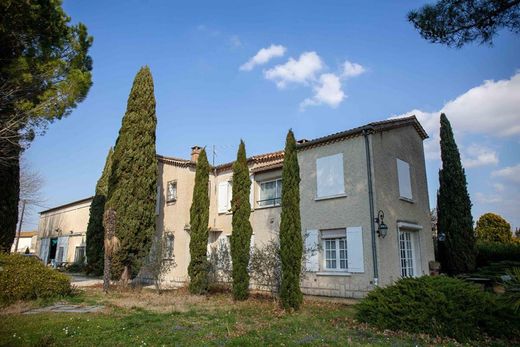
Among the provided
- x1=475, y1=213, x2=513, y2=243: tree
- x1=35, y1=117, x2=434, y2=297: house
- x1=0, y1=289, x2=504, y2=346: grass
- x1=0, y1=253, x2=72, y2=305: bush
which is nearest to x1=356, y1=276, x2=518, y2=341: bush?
x1=0, y1=289, x2=504, y2=346: grass

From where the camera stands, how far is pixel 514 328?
7.34 meters

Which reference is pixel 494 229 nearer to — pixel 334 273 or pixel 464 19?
pixel 334 273

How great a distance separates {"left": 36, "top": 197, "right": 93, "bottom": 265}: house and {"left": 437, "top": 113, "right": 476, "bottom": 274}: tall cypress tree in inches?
1052

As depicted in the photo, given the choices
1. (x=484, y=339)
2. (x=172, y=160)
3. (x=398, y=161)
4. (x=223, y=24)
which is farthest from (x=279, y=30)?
(x=172, y=160)

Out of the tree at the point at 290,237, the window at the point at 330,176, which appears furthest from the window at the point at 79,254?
the tree at the point at 290,237

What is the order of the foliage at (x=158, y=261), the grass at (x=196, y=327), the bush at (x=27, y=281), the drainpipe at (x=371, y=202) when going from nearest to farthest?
the grass at (x=196, y=327) → the bush at (x=27, y=281) → the drainpipe at (x=371, y=202) → the foliage at (x=158, y=261)

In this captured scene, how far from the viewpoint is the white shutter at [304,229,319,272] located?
14203 mm

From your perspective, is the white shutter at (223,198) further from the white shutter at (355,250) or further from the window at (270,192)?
the white shutter at (355,250)

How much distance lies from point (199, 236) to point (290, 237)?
5.32 meters

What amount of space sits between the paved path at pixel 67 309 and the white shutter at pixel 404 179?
40.0 ft

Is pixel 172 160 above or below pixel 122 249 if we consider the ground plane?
Result: above

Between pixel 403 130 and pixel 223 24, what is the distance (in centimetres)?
980

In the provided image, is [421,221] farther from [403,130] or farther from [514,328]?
[514,328]

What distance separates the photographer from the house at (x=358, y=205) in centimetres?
1308
